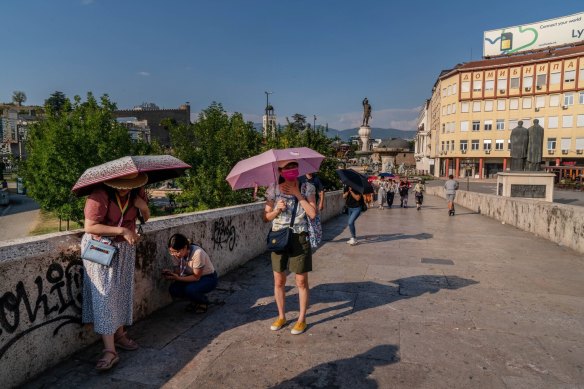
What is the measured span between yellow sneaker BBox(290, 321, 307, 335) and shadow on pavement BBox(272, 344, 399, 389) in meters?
0.63

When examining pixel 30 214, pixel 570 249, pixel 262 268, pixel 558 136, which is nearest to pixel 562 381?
pixel 262 268

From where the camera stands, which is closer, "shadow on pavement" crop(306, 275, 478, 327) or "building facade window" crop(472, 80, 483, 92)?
"shadow on pavement" crop(306, 275, 478, 327)

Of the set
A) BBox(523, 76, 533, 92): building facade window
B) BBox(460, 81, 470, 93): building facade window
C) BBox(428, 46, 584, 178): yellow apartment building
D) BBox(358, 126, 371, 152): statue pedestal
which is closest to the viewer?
BBox(428, 46, 584, 178): yellow apartment building

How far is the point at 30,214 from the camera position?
1091 inches

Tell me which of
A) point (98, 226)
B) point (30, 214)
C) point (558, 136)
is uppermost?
point (558, 136)

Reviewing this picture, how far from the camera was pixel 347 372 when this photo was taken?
10.4 feet

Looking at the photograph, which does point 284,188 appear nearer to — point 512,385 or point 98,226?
point 98,226

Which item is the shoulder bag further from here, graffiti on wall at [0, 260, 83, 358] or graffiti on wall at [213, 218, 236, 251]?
graffiti on wall at [213, 218, 236, 251]

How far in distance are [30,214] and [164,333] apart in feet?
97.2

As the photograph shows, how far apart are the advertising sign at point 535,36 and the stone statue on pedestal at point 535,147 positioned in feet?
174

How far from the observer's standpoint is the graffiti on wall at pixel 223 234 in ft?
19.1

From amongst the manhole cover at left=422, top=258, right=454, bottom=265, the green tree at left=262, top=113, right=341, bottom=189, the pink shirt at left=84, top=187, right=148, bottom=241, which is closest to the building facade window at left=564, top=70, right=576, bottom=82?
the green tree at left=262, top=113, right=341, bottom=189

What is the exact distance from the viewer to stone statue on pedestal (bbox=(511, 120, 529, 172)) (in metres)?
16.1

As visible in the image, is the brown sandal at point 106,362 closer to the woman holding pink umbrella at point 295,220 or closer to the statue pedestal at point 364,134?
the woman holding pink umbrella at point 295,220
